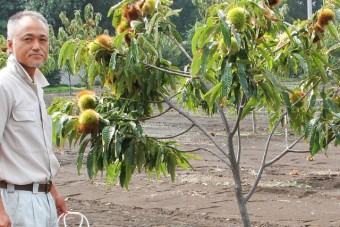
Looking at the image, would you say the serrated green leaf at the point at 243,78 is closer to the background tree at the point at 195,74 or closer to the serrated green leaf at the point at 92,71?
the background tree at the point at 195,74

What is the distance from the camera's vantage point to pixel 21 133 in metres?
3.16

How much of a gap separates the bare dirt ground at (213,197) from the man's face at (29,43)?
453 cm

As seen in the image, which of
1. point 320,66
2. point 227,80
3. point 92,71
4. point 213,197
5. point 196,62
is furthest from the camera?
A: point 213,197

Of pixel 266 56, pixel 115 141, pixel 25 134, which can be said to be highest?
pixel 266 56

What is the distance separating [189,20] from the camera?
190 feet

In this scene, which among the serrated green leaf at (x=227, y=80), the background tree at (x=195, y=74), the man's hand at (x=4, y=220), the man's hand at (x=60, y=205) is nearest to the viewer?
the man's hand at (x=4, y=220)

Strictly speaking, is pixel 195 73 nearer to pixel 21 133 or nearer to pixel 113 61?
pixel 113 61

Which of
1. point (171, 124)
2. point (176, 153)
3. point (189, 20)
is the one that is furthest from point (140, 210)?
point (189, 20)

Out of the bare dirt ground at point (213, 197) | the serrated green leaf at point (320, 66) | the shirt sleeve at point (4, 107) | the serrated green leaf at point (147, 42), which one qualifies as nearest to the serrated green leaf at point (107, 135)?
the serrated green leaf at point (147, 42)

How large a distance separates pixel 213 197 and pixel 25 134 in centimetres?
606

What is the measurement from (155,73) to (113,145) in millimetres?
587

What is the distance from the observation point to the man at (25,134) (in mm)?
3143

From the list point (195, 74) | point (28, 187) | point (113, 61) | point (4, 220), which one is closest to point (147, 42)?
point (113, 61)

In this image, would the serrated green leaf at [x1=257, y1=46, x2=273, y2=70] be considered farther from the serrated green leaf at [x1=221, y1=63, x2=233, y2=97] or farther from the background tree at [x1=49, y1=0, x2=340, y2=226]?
the serrated green leaf at [x1=221, y1=63, x2=233, y2=97]
